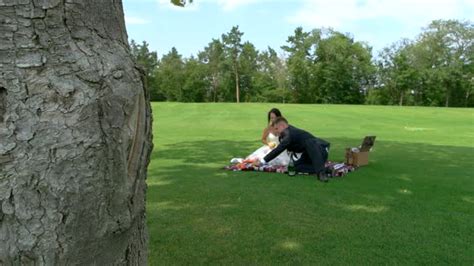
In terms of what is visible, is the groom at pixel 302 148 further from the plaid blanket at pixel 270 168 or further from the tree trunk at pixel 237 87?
the tree trunk at pixel 237 87

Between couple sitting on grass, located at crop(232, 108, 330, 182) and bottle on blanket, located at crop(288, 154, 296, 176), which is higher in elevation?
couple sitting on grass, located at crop(232, 108, 330, 182)

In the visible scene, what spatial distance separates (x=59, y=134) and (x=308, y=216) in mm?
4437

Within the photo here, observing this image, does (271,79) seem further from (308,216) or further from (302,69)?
(308,216)

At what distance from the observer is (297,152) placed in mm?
9266

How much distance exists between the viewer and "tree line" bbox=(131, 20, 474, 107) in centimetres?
7075

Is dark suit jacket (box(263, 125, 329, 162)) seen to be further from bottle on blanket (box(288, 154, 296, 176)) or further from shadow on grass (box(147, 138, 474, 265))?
shadow on grass (box(147, 138, 474, 265))

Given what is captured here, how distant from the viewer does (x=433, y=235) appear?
16.3ft

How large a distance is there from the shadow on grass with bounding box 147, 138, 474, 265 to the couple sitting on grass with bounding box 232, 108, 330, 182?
1.41 ft

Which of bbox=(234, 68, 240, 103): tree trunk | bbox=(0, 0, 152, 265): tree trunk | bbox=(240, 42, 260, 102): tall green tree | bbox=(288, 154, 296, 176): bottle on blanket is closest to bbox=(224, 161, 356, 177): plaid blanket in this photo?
bbox=(288, 154, 296, 176): bottle on blanket

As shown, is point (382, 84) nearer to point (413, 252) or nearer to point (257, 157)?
point (257, 157)

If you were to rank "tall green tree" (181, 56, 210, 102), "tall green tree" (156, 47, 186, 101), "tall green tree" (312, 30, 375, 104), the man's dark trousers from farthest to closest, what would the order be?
"tall green tree" (156, 47, 186, 101), "tall green tree" (181, 56, 210, 102), "tall green tree" (312, 30, 375, 104), the man's dark trousers

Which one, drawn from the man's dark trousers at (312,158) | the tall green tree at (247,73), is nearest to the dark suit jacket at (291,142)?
the man's dark trousers at (312,158)

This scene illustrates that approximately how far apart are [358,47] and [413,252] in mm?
78224

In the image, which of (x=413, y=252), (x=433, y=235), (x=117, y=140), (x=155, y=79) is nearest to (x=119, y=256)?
(x=117, y=140)
